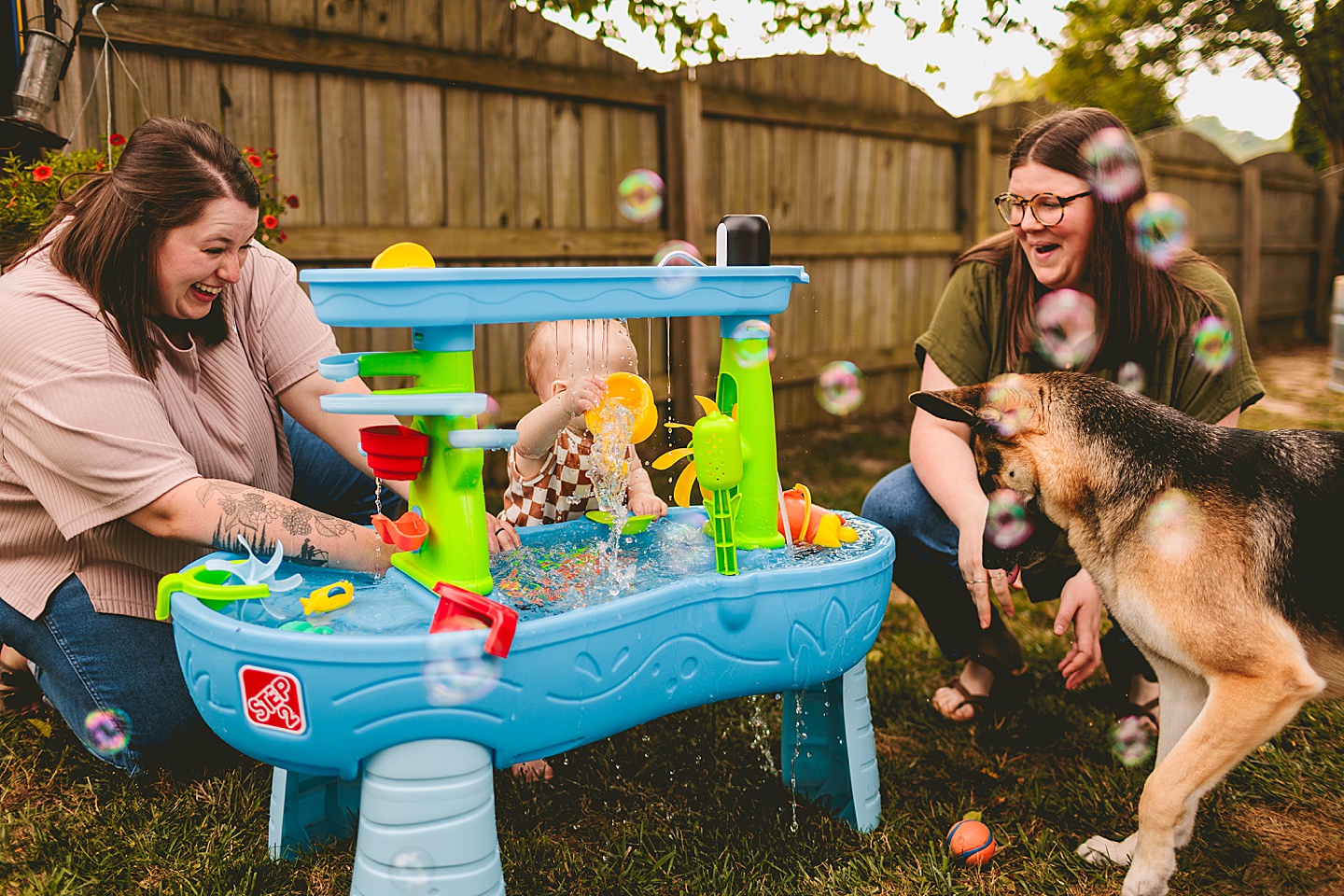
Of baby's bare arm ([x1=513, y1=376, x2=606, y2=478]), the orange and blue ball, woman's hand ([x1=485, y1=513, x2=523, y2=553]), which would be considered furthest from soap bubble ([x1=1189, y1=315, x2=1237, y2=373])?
woman's hand ([x1=485, y1=513, x2=523, y2=553])

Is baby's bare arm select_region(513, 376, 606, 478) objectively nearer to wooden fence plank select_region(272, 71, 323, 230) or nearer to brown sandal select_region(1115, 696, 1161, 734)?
brown sandal select_region(1115, 696, 1161, 734)

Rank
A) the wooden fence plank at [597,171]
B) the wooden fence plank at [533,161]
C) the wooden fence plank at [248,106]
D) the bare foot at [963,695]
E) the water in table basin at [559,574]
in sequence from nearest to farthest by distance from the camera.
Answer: the water in table basin at [559,574]
the bare foot at [963,695]
the wooden fence plank at [248,106]
the wooden fence plank at [533,161]
the wooden fence plank at [597,171]

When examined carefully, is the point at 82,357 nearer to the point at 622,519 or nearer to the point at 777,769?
the point at 622,519

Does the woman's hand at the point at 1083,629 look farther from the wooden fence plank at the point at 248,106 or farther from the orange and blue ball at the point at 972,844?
the wooden fence plank at the point at 248,106

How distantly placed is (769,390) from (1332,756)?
1.96 metres

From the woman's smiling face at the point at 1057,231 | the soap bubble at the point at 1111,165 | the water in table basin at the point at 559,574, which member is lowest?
the water in table basin at the point at 559,574

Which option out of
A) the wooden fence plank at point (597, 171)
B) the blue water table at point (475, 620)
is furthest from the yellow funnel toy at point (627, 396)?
the wooden fence plank at point (597, 171)

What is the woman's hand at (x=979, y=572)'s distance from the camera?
7.92 ft

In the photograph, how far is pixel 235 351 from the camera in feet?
9.04

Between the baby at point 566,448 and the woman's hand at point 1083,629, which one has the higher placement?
the baby at point 566,448

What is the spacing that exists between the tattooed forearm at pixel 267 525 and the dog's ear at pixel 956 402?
1306 millimetres

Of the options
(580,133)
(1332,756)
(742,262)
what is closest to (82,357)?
(742,262)

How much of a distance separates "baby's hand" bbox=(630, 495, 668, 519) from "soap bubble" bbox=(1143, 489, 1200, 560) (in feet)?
3.94

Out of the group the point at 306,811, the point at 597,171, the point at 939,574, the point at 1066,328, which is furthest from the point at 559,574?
the point at 597,171
